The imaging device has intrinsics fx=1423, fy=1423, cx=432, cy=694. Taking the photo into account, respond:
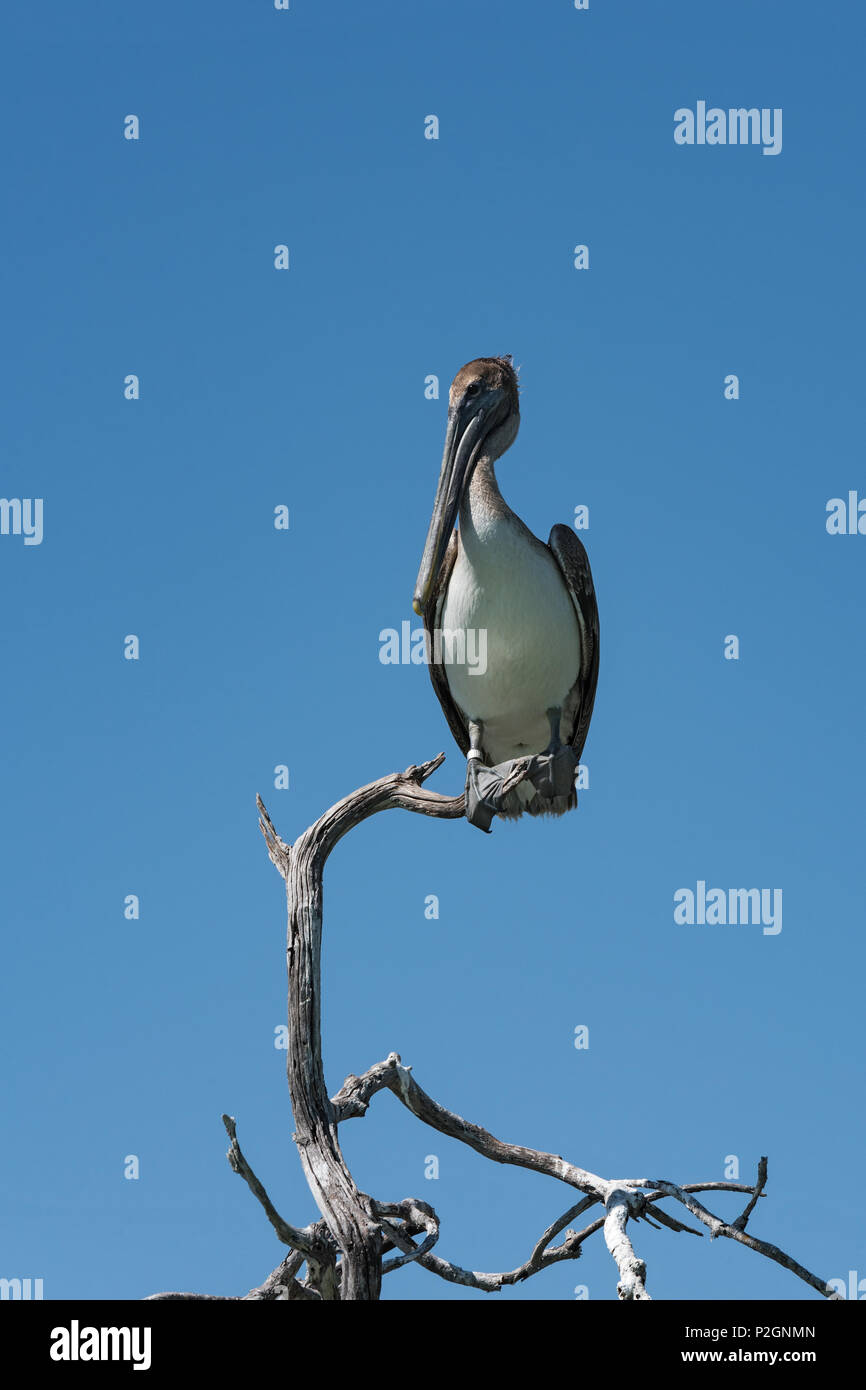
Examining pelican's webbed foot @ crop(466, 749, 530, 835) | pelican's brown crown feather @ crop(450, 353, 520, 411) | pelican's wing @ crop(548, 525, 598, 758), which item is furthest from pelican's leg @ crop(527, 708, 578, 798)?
pelican's brown crown feather @ crop(450, 353, 520, 411)

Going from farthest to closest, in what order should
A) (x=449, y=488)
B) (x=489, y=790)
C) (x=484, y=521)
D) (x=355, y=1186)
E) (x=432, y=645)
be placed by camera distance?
(x=432, y=645) < (x=449, y=488) < (x=484, y=521) < (x=489, y=790) < (x=355, y=1186)

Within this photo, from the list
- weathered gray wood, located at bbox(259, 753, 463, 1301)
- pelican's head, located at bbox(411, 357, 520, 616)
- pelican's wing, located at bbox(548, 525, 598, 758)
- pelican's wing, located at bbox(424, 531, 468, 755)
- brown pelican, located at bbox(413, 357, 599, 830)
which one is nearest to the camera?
weathered gray wood, located at bbox(259, 753, 463, 1301)

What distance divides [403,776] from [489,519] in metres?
1.84

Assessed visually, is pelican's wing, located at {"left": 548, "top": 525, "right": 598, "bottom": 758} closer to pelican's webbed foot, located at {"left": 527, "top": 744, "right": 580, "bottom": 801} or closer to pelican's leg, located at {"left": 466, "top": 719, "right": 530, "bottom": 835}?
pelican's webbed foot, located at {"left": 527, "top": 744, "right": 580, "bottom": 801}

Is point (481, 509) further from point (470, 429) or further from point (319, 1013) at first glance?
point (319, 1013)

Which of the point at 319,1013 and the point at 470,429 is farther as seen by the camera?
the point at 470,429

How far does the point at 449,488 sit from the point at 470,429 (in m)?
0.56

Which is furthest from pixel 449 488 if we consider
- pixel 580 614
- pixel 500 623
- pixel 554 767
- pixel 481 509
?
pixel 554 767

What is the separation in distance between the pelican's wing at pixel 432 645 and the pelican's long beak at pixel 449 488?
0.39 feet

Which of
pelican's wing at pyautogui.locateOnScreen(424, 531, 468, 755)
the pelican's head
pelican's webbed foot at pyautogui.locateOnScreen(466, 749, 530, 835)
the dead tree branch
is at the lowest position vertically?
the dead tree branch

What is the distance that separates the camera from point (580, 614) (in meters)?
10.1

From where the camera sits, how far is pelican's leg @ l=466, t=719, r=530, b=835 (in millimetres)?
9445
